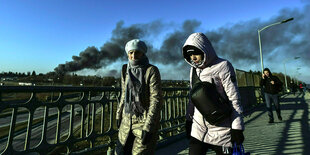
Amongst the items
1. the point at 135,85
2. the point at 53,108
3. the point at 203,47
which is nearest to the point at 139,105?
the point at 135,85

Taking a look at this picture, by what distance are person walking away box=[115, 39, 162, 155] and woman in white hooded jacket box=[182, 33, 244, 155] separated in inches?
17.2

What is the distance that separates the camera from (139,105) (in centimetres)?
221

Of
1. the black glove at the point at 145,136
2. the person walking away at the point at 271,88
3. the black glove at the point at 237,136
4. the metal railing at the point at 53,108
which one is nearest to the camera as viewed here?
the black glove at the point at 237,136

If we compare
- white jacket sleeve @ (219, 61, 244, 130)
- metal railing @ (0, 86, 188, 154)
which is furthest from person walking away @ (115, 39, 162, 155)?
metal railing @ (0, 86, 188, 154)

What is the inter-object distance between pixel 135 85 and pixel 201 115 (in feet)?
2.62

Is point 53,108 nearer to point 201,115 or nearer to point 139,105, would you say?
point 139,105

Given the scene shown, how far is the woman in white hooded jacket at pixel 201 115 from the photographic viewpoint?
1914mm

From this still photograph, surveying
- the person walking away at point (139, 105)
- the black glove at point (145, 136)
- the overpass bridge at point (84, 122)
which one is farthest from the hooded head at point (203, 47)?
the overpass bridge at point (84, 122)

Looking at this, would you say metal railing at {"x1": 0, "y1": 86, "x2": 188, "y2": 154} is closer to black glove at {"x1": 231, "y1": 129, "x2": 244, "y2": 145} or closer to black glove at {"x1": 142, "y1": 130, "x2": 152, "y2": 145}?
black glove at {"x1": 142, "y1": 130, "x2": 152, "y2": 145}

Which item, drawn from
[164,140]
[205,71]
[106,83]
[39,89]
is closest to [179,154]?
[164,140]

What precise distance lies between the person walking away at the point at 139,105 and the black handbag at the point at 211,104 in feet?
1.56

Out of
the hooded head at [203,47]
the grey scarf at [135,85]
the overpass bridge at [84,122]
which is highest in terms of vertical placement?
the hooded head at [203,47]

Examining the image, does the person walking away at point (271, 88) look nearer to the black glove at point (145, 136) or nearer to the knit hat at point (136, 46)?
the knit hat at point (136, 46)

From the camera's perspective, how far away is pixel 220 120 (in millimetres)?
1922
